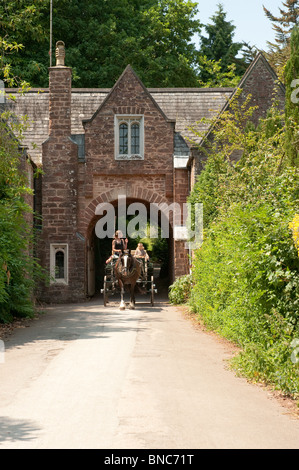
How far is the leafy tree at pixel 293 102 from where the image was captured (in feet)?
47.4

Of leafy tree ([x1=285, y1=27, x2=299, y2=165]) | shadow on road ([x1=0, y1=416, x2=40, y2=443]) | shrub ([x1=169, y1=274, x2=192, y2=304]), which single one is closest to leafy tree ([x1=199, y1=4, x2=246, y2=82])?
shrub ([x1=169, y1=274, x2=192, y2=304])

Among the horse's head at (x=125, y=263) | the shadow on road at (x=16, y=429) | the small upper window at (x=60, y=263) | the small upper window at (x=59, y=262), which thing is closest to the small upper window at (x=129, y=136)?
the small upper window at (x=59, y=262)

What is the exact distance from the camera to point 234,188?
675 inches

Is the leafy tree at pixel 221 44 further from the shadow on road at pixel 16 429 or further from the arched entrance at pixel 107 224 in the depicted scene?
the shadow on road at pixel 16 429

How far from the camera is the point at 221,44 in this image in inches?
2000

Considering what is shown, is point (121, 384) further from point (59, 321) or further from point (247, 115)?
point (247, 115)

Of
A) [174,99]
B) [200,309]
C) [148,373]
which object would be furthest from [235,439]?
[174,99]

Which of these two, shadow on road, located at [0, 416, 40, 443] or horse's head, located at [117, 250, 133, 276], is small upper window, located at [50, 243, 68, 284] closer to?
horse's head, located at [117, 250, 133, 276]

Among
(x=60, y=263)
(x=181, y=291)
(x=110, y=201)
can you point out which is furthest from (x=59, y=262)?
(x=181, y=291)

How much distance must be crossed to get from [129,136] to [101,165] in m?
1.59

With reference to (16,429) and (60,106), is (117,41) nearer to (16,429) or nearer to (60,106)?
(60,106)

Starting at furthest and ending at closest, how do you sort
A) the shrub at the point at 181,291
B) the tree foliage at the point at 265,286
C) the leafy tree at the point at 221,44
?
the leafy tree at the point at 221,44, the shrub at the point at 181,291, the tree foliage at the point at 265,286

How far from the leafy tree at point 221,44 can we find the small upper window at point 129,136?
23.5 metres

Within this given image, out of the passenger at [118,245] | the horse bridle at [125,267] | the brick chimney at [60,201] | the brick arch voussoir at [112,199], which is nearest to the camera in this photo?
the horse bridle at [125,267]
